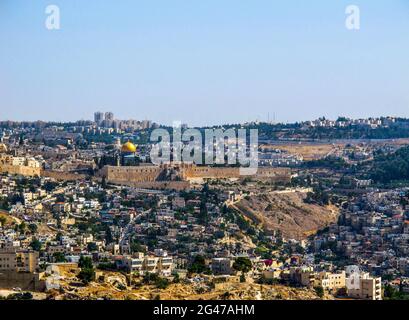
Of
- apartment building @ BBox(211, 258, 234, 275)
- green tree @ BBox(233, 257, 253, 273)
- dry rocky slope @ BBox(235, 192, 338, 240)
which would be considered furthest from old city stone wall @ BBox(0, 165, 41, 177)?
apartment building @ BBox(211, 258, 234, 275)

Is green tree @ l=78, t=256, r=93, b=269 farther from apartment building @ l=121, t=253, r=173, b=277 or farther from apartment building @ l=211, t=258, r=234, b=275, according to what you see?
apartment building @ l=211, t=258, r=234, b=275

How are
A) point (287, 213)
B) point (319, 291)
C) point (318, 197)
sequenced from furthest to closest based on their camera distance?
point (318, 197)
point (287, 213)
point (319, 291)

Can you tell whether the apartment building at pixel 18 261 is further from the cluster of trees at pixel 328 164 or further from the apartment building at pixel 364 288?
the cluster of trees at pixel 328 164

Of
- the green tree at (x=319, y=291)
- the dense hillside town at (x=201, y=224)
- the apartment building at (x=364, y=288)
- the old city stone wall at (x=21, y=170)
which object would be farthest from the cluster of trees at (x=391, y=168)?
the green tree at (x=319, y=291)

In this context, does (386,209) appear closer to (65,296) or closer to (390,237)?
(390,237)

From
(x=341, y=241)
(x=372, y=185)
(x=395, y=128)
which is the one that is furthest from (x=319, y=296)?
(x=395, y=128)

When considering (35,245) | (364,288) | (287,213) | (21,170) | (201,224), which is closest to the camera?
(364,288)

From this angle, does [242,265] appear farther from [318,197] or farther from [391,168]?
[391,168]

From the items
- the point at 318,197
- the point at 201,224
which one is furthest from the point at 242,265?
the point at 318,197

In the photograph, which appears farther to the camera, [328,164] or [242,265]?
[328,164]
